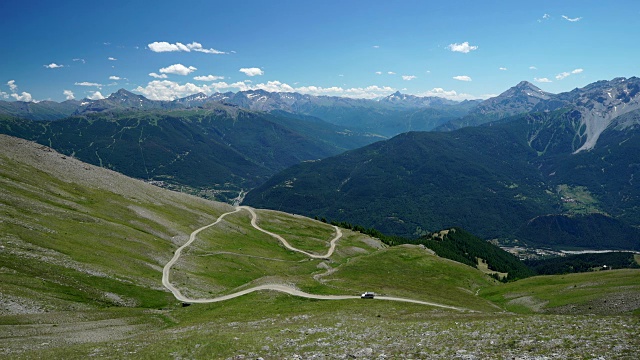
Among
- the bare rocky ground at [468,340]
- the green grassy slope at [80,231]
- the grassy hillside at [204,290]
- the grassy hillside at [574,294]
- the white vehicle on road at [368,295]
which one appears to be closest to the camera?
the bare rocky ground at [468,340]

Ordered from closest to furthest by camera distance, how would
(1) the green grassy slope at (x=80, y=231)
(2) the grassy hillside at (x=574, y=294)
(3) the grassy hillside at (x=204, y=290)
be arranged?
(3) the grassy hillside at (x=204, y=290), (2) the grassy hillside at (x=574, y=294), (1) the green grassy slope at (x=80, y=231)

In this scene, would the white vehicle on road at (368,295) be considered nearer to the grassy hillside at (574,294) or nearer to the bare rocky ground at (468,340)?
the bare rocky ground at (468,340)

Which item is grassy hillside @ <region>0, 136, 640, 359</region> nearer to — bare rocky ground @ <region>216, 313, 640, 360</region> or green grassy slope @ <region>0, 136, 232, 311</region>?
bare rocky ground @ <region>216, 313, 640, 360</region>

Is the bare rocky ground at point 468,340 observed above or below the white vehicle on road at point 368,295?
above

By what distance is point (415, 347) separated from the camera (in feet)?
123

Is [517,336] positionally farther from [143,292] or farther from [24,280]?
[24,280]

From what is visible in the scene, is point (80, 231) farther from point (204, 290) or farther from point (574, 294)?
point (574, 294)

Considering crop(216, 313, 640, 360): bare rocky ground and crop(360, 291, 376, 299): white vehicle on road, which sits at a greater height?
crop(216, 313, 640, 360): bare rocky ground

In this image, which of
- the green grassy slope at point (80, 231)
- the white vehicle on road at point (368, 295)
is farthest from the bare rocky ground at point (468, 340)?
the green grassy slope at point (80, 231)

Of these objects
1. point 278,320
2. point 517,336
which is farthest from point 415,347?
point 278,320

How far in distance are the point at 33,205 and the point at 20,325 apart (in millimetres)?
66944

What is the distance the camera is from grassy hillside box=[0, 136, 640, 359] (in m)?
40.4

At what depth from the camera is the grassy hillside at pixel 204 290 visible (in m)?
40.4

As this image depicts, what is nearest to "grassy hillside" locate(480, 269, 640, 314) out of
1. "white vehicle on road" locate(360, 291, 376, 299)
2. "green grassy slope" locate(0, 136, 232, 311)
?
"white vehicle on road" locate(360, 291, 376, 299)
